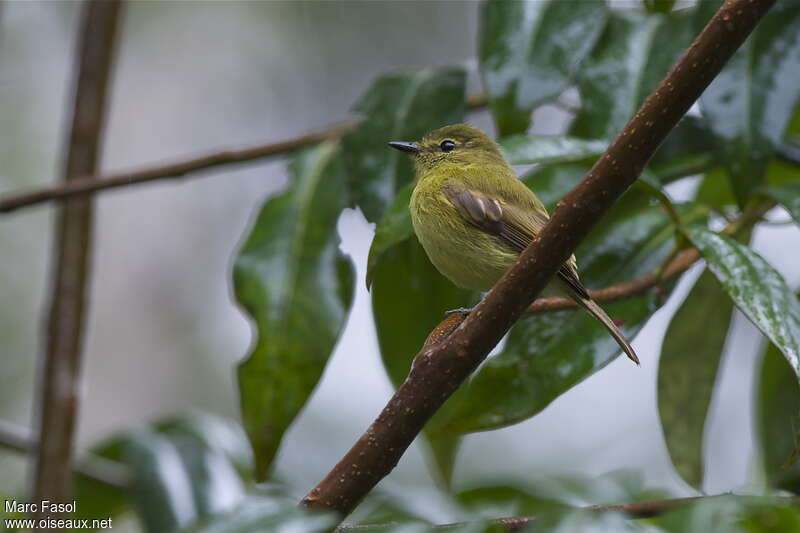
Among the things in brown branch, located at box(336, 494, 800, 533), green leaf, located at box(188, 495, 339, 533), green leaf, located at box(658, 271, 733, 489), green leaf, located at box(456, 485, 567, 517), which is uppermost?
green leaf, located at box(658, 271, 733, 489)

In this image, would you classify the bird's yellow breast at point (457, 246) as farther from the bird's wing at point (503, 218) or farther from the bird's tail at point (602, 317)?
the bird's tail at point (602, 317)

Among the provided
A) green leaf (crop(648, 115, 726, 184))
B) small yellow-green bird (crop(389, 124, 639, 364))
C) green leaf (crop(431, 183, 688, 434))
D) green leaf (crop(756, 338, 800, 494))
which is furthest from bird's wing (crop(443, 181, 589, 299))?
green leaf (crop(756, 338, 800, 494))

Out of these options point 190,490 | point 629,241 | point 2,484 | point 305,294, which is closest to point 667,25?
point 629,241

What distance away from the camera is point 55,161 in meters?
7.59

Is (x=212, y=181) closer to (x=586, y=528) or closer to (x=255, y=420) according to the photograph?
(x=255, y=420)

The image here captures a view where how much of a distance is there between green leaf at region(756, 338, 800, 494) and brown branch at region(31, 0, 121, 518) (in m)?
1.95

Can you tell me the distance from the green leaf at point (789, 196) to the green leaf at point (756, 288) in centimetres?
20

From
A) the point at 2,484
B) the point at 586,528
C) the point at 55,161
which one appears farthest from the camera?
the point at 55,161

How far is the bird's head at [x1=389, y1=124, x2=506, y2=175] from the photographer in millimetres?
2918

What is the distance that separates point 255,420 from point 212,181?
19.8ft

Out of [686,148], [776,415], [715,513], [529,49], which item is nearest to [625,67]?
[529,49]

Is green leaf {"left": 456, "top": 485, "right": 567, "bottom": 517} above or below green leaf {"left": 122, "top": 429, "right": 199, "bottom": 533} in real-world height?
below

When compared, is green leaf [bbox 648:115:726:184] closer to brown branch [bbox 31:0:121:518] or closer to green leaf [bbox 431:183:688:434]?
green leaf [bbox 431:183:688:434]

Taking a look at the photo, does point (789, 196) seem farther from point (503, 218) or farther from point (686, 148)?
point (503, 218)
